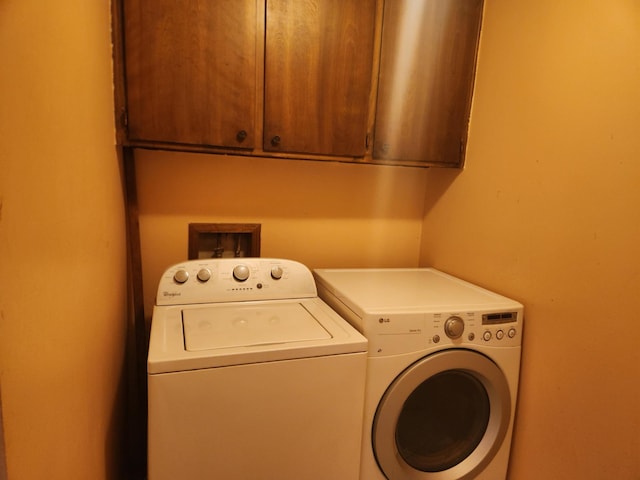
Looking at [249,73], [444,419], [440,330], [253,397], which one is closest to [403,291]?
[440,330]

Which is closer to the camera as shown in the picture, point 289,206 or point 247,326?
point 247,326

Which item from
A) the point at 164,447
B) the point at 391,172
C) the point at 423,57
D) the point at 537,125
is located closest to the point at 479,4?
the point at 423,57

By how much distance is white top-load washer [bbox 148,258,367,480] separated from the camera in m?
0.88

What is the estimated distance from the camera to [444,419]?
132cm

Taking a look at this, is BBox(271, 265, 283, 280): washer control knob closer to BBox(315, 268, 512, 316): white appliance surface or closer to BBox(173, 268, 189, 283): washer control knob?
BBox(315, 268, 512, 316): white appliance surface

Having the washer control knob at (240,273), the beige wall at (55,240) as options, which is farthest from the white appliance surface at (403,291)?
the beige wall at (55,240)

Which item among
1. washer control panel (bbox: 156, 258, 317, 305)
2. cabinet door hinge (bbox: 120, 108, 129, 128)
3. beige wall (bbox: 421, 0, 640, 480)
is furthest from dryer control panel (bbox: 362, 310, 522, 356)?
cabinet door hinge (bbox: 120, 108, 129, 128)

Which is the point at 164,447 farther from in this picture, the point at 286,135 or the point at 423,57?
the point at 423,57

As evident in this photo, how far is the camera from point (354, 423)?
1.06m

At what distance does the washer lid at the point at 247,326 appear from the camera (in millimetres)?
992

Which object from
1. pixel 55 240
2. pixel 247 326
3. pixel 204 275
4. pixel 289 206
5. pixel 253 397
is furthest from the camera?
pixel 289 206

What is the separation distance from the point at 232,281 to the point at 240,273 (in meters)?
0.04

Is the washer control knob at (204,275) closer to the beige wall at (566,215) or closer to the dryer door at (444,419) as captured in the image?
the dryer door at (444,419)

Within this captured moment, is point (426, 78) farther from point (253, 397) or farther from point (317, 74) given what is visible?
point (253, 397)
